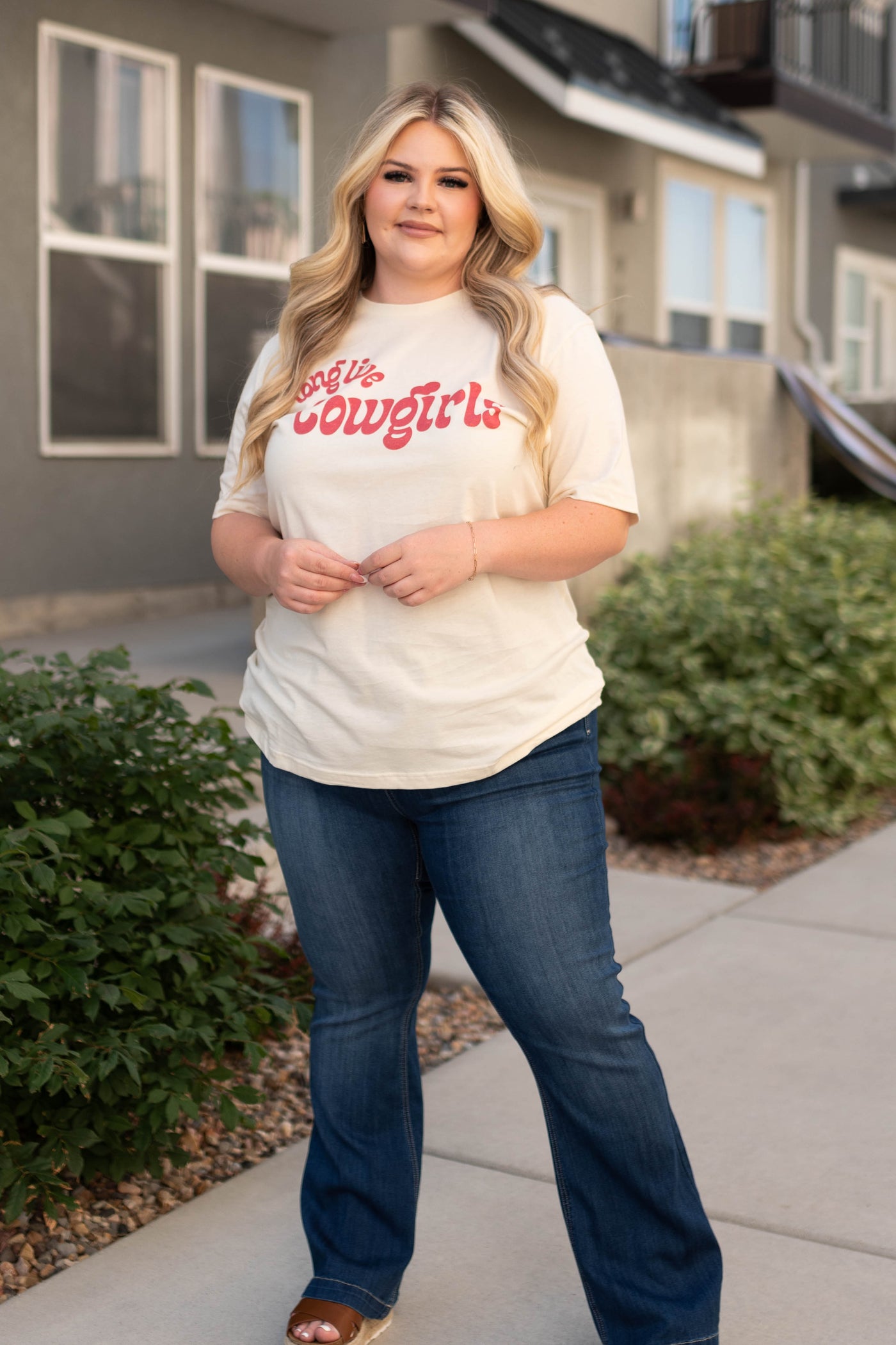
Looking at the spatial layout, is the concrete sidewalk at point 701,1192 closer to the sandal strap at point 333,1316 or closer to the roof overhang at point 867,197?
the sandal strap at point 333,1316

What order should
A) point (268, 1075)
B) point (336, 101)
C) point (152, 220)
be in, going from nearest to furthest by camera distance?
point (268, 1075) → point (152, 220) → point (336, 101)

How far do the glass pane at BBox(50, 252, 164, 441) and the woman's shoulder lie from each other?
6519 millimetres

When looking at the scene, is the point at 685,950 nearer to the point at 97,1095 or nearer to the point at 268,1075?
the point at 268,1075

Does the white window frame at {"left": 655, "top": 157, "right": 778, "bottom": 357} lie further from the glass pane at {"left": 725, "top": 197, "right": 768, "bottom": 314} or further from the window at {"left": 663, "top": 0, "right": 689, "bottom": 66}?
the window at {"left": 663, "top": 0, "right": 689, "bottom": 66}

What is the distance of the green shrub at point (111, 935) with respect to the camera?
8.21 feet

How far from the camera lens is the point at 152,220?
28.5 feet

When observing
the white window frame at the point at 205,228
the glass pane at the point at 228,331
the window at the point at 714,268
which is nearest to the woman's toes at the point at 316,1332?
the white window frame at the point at 205,228

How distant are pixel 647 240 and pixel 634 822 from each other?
8.87 meters

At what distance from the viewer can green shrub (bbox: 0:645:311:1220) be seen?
2502mm

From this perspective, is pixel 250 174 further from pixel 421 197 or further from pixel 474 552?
pixel 474 552

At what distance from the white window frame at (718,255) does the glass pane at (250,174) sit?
4.57 meters

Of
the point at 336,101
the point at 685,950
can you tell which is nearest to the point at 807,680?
the point at 685,950

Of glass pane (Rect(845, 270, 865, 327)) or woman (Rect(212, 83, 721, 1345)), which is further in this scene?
glass pane (Rect(845, 270, 865, 327))

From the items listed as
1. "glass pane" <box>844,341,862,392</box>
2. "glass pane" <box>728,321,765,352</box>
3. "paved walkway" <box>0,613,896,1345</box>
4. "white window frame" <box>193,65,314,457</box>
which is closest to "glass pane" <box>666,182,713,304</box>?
"glass pane" <box>728,321,765,352</box>
